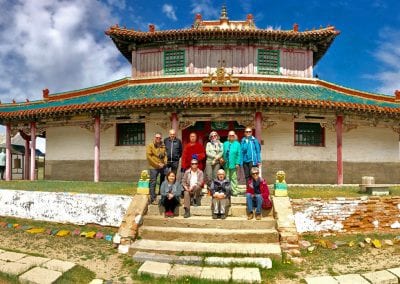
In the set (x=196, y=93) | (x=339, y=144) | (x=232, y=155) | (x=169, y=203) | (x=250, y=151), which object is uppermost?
(x=196, y=93)

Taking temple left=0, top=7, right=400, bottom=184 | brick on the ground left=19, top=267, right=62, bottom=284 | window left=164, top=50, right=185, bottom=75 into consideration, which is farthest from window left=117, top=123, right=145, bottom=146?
brick on the ground left=19, top=267, right=62, bottom=284

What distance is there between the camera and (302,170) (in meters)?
15.0

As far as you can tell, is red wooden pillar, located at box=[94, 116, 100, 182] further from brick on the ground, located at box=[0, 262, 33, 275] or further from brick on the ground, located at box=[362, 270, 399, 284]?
brick on the ground, located at box=[362, 270, 399, 284]

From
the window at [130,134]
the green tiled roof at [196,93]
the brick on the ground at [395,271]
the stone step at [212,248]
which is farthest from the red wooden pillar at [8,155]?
the brick on the ground at [395,271]

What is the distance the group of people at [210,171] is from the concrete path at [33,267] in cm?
265

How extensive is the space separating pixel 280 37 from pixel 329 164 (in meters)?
6.51

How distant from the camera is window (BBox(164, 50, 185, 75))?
57.1 ft

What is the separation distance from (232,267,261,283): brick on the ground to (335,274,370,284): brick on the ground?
1.35 meters

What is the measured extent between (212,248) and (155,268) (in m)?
1.26

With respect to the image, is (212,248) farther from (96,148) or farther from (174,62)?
(174,62)

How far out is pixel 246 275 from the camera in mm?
5949

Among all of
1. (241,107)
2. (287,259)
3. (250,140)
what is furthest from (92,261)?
(241,107)

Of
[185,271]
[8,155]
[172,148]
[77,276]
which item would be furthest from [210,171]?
[8,155]

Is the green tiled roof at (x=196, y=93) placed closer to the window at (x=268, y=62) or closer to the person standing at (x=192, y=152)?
the window at (x=268, y=62)
